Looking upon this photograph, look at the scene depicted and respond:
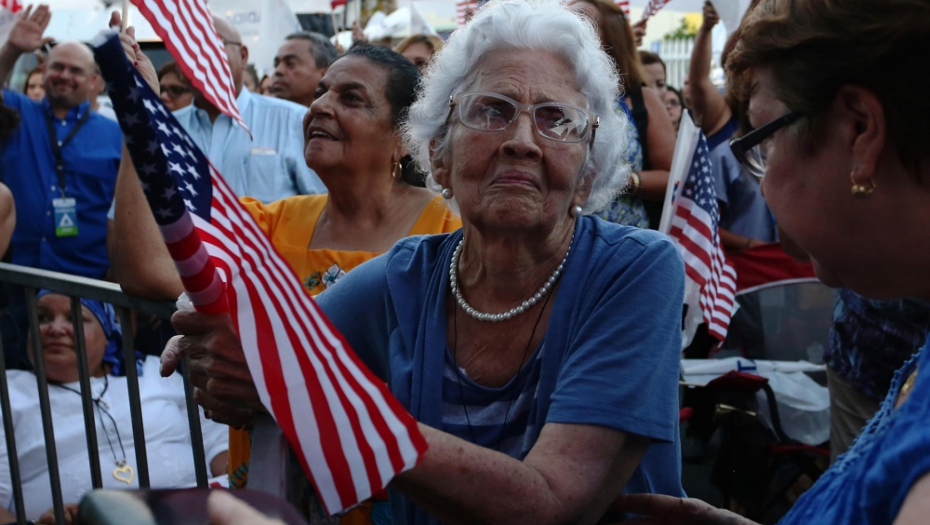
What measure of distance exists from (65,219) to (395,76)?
3.52 metres

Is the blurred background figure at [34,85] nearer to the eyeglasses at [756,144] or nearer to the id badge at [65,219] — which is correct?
the id badge at [65,219]

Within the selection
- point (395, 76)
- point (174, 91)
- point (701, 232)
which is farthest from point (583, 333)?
point (174, 91)

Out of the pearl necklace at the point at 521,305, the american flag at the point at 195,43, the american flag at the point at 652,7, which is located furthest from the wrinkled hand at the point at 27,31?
the pearl necklace at the point at 521,305

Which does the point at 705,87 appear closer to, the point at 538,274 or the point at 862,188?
the point at 538,274

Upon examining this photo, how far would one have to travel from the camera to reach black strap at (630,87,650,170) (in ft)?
16.8

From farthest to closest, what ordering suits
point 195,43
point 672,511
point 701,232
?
point 701,232, point 195,43, point 672,511

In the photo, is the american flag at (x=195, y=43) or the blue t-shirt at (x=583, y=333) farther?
the american flag at (x=195, y=43)

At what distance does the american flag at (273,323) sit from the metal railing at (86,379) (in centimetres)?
138

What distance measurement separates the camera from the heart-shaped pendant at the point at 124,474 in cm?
399

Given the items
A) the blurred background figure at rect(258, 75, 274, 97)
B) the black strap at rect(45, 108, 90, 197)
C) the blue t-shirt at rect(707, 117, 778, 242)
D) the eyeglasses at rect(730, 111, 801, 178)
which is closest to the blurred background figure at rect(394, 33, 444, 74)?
the blue t-shirt at rect(707, 117, 778, 242)

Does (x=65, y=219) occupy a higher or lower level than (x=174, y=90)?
lower

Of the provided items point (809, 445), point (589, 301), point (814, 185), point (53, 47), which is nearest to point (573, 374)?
point (589, 301)

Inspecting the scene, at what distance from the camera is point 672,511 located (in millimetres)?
1986

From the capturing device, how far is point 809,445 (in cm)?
448
